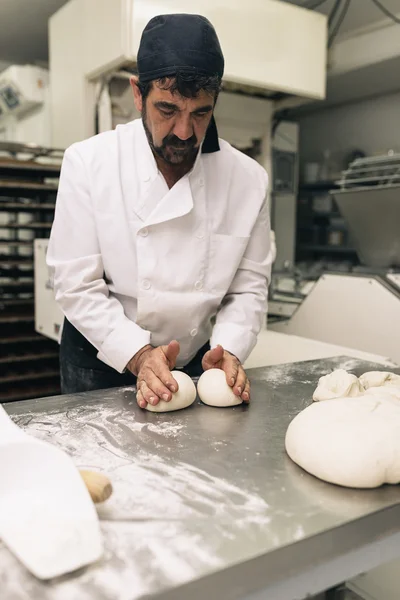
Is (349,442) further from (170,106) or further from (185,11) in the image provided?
(185,11)

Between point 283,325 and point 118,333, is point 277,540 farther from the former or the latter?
point 283,325

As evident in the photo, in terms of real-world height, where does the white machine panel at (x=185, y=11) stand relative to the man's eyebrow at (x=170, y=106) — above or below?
above

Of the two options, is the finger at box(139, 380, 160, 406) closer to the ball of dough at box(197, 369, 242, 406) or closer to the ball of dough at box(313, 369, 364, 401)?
the ball of dough at box(197, 369, 242, 406)

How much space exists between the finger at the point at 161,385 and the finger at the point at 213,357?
0.17 m

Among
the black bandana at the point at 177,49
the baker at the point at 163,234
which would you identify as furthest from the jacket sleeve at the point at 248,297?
the black bandana at the point at 177,49

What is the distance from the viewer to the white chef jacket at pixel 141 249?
1243mm

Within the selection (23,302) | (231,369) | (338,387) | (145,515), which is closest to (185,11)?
(23,302)

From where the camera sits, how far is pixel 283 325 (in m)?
2.77

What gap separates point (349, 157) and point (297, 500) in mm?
4112

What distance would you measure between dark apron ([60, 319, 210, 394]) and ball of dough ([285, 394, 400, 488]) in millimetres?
581

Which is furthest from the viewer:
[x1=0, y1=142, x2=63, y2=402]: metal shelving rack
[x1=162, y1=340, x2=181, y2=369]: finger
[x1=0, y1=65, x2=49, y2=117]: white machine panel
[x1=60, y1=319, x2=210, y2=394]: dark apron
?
[x1=0, y1=65, x2=49, y2=117]: white machine panel

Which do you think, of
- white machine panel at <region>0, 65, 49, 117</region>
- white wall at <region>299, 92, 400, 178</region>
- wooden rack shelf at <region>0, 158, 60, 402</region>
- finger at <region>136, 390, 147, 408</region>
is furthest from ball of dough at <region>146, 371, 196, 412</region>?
white wall at <region>299, 92, 400, 178</region>

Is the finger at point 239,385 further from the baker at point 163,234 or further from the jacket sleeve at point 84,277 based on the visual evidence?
the jacket sleeve at point 84,277

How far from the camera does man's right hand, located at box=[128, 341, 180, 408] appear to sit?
1.02 metres
